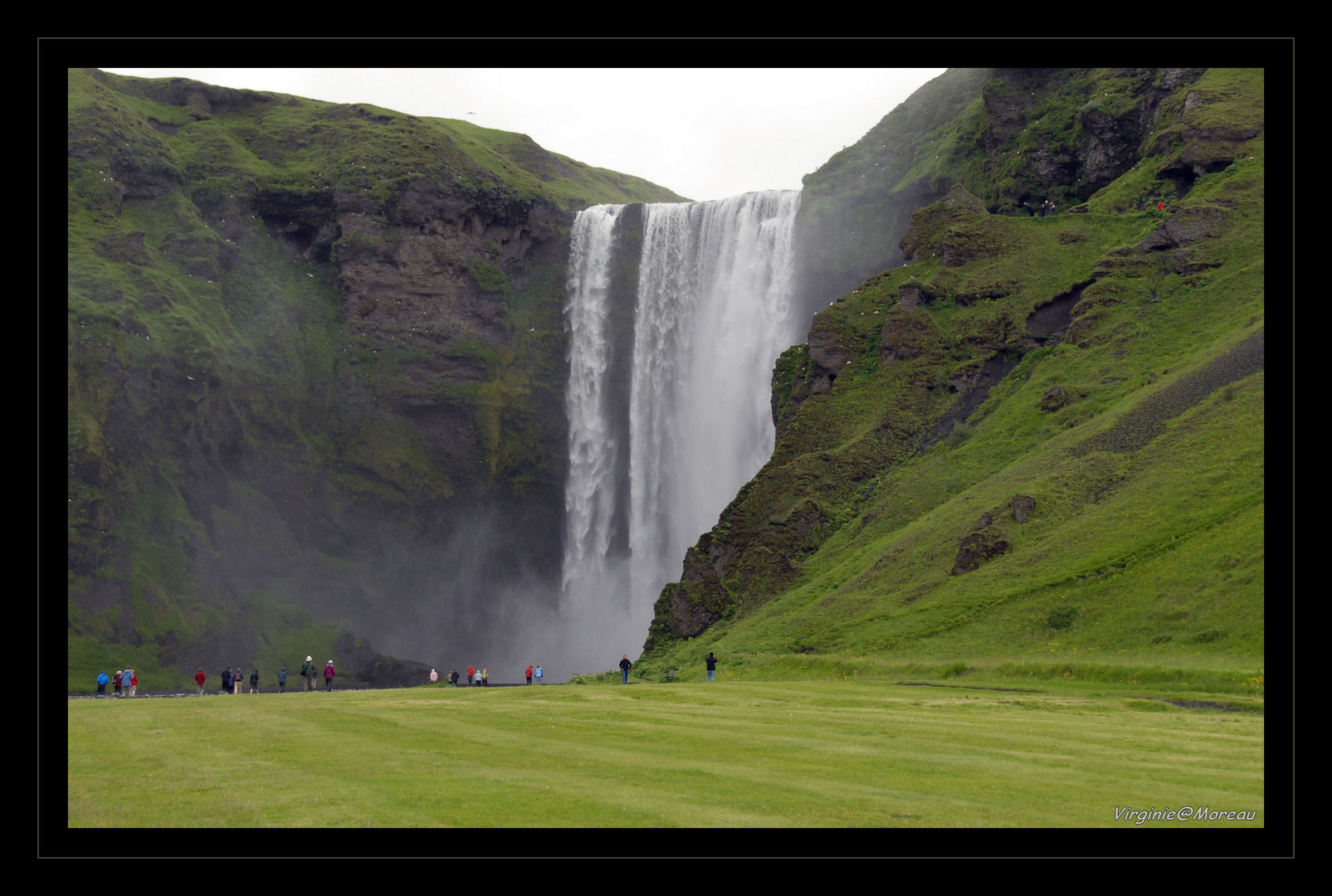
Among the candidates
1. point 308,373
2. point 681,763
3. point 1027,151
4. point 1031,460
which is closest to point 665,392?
point 308,373

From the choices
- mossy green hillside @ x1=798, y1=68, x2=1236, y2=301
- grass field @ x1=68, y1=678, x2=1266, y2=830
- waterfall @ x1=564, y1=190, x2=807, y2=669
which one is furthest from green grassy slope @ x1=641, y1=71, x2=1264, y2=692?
waterfall @ x1=564, y1=190, x2=807, y2=669

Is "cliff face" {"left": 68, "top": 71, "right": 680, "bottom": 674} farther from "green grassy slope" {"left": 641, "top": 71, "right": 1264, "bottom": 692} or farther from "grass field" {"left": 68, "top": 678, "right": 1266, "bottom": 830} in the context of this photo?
"grass field" {"left": 68, "top": 678, "right": 1266, "bottom": 830}

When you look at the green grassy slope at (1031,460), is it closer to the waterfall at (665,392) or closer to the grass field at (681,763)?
the grass field at (681,763)

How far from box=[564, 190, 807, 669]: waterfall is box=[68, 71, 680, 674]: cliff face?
5.38m

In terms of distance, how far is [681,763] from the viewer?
23797 mm

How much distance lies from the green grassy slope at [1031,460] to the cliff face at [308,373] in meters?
41.9

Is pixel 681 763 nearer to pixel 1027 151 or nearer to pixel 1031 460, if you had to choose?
pixel 1031 460

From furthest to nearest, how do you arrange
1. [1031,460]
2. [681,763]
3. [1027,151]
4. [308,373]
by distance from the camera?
[308,373] → [1027,151] → [1031,460] → [681,763]

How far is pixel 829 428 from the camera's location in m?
77.2

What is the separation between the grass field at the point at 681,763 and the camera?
1866cm

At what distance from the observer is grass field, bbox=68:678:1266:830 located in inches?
734

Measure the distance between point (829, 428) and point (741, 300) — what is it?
1125 inches

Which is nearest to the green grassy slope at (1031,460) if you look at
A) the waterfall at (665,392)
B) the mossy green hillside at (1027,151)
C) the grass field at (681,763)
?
the mossy green hillside at (1027,151)

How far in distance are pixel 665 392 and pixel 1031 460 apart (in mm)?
50523
